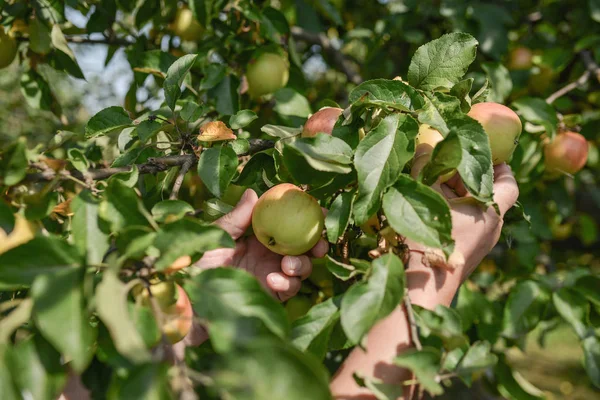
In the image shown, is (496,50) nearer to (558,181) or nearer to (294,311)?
(558,181)

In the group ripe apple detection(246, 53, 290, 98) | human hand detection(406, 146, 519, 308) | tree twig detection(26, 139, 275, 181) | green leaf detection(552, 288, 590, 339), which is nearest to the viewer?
tree twig detection(26, 139, 275, 181)

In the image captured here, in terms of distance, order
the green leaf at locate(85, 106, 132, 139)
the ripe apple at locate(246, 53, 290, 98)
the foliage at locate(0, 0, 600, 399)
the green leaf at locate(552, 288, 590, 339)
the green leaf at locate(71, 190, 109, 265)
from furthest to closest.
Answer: the ripe apple at locate(246, 53, 290, 98) < the green leaf at locate(552, 288, 590, 339) < the green leaf at locate(85, 106, 132, 139) < the green leaf at locate(71, 190, 109, 265) < the foliage at locate(0, 0, 600, 399)

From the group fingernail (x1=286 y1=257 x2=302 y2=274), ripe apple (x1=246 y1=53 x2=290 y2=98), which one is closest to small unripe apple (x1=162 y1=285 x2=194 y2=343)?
fingernail (x1=286 y1=257 x2=302 y2=274)

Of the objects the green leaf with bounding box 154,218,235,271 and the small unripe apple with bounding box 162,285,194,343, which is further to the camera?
the small unripe apple with bounding box 162,285,194,343

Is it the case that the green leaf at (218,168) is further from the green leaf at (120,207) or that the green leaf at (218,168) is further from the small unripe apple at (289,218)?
the green leaf at (120,207)

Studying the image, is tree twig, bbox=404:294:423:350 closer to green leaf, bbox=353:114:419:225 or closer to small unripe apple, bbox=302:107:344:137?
green leaf, bbox=353:114:419:225

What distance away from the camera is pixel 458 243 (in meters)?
0.94

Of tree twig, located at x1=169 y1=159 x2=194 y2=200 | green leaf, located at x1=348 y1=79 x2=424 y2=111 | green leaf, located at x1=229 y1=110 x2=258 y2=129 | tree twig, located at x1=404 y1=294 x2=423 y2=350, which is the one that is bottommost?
tree twig, located at x1=404 y1=294 x2=423 y2=350

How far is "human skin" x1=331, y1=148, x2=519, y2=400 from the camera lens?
78 cm

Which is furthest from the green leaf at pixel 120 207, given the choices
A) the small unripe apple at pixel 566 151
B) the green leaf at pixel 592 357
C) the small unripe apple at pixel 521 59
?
the small unripe apple at pixel 521 59

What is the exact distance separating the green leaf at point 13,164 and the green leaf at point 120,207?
13 cm

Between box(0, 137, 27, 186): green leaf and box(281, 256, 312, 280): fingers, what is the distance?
0.49 meters

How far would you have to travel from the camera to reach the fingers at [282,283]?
3.28ft

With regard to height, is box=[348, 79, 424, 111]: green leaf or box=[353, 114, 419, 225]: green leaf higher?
box=[348, 79, 424, 111]: green leaf
